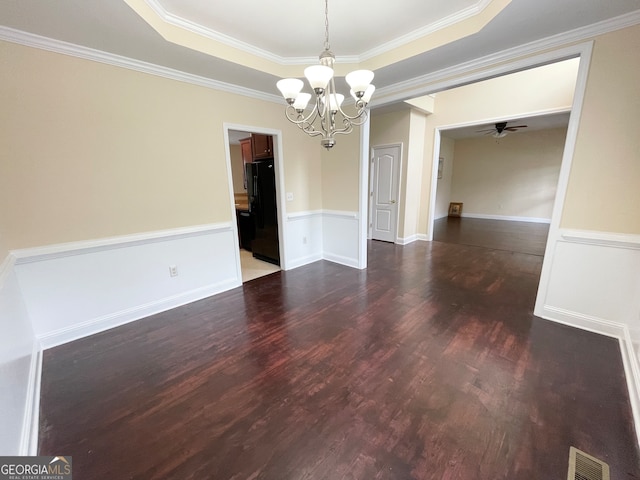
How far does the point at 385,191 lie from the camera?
563 centimetres

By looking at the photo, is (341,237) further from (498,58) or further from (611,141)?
(611,141)

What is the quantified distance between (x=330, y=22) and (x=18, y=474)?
11.6 ft

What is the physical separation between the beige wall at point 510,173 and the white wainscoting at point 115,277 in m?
8.63

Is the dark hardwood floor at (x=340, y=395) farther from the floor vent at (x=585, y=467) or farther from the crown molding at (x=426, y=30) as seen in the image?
the crown molding at (x=426, y=30)

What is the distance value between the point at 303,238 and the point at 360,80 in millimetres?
2796

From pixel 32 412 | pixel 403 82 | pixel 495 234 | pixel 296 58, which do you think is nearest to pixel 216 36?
pixel 296 58

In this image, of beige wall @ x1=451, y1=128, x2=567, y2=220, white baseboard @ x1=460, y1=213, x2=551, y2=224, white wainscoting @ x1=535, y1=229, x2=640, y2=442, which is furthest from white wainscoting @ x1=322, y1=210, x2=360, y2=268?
white baseboard @ x1=460, y1=213, x2=551, y2=224

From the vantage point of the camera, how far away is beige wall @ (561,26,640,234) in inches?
79.2

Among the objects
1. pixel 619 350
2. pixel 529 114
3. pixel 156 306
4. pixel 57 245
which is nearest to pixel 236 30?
pixel 57 245

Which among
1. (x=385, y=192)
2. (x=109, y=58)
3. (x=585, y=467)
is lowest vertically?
(x=585, y=467)

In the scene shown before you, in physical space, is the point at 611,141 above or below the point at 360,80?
below

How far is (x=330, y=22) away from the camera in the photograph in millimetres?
2291

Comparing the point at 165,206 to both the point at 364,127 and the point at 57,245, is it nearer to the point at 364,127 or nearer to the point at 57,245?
the point at 57,245

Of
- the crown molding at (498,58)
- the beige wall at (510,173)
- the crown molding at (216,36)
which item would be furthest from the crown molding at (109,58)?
the beige wall at (510,173)
